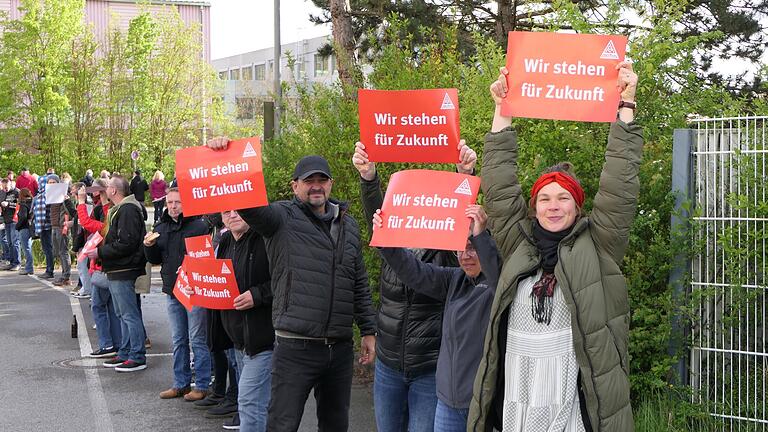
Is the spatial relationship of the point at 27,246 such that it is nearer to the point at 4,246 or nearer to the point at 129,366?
the point at 4,246

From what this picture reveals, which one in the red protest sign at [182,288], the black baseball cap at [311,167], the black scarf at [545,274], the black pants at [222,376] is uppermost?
the black baseball cap at [311,167]

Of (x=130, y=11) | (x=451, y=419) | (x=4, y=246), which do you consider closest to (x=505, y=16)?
(x=451, y=419)

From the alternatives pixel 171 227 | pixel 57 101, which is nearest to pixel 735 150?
pixel 171 227

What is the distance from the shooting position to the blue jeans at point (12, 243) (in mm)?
21625

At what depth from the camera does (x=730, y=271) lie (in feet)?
19.4

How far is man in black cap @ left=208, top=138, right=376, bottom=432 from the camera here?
5.50 metres

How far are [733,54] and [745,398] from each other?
11.3m

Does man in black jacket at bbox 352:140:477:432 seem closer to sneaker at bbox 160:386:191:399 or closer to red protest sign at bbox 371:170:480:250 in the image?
red protest sign at bbox 371:170:480:250

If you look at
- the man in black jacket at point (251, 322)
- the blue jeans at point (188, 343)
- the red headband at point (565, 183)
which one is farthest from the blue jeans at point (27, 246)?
the red headband at point (565, 183)

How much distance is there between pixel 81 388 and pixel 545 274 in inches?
264

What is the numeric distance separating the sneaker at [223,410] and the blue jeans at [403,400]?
11.0ft

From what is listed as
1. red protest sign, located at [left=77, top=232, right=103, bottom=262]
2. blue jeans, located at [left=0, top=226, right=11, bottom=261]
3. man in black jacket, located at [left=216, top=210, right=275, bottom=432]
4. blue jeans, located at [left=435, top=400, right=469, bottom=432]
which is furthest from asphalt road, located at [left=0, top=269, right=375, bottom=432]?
blue jeans, located at [left=0, top=226, right=11, bottom=261]

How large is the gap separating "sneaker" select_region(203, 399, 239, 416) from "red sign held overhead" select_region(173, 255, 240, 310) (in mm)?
1533

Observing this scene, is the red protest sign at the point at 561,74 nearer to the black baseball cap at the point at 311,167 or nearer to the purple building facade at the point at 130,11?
the black baseball cap at the point at 311,167
